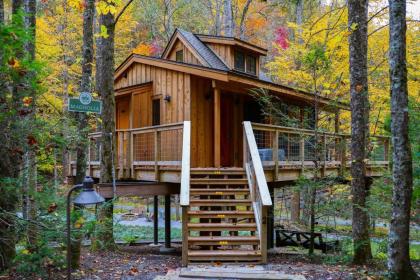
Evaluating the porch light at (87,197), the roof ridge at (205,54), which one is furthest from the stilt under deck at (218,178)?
the roof ridge at (205,54)

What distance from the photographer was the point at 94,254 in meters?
7.87

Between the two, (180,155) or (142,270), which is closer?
(142,270)

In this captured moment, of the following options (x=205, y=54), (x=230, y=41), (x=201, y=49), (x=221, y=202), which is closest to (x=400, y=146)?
(x=221, y=202)

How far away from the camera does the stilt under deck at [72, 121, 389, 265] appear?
6.99 metres

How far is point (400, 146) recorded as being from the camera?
4.99 metres

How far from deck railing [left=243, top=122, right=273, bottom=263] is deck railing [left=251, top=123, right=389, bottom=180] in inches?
18.7

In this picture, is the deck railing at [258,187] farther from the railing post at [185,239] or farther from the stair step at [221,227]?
the railing post at [185,239]

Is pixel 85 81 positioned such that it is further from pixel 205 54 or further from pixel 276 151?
pixel 205 54

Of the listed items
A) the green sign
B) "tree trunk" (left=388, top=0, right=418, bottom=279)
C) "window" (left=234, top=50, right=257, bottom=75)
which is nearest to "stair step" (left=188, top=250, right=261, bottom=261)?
"tree trunk" (left=388, top=0, right=418, bottom=279)

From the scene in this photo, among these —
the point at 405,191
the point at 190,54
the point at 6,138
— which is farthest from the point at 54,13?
the point at 405,191

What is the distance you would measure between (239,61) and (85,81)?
9265 mm

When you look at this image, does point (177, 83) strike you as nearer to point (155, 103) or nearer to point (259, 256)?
point (155, 103)

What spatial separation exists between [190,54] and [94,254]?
8748 millimetres

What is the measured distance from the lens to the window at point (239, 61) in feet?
48.2
